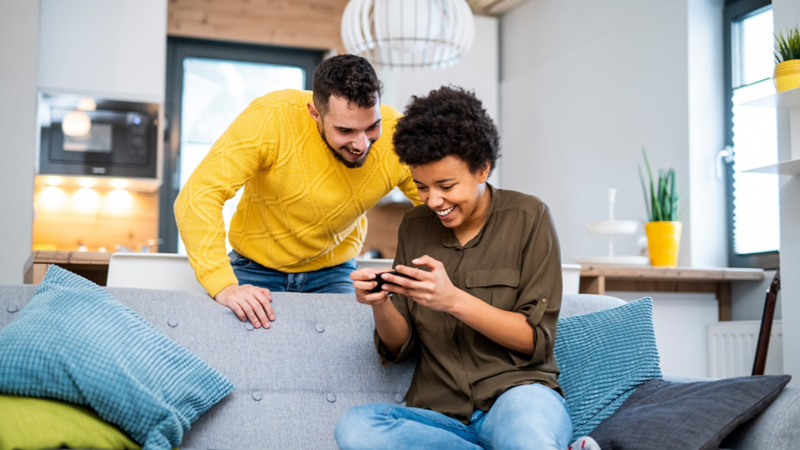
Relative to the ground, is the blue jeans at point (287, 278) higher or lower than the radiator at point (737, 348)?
higher

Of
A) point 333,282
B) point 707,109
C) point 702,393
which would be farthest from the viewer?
point 707,109

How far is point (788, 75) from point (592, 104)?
2.09 m

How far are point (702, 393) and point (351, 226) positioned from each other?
1053 mm

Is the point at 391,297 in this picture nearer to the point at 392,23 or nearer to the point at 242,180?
the point at 242,180

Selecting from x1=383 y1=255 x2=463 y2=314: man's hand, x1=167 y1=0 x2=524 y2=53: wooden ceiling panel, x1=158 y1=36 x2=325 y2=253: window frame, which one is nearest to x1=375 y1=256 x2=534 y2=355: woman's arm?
x1=383 y1=255 x2=463 y2=314: man's hand

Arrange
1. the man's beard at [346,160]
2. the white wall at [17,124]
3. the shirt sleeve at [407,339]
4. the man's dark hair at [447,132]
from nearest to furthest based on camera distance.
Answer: the man's dark hair at [447,132] → the shirt sleeve at [407,339] → the man's beard at [346,160] → the white wall at [17,124]

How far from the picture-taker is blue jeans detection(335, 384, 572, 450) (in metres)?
1.34

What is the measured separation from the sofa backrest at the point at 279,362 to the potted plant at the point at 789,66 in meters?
1.61

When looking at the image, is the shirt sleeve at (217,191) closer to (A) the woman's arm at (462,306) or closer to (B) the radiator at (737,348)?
(A) the woman's arm at (462,306)

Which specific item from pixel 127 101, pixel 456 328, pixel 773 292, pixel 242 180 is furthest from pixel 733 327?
pixel 127 101

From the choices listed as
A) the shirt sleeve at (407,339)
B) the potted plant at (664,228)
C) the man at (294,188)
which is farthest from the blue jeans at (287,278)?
the potted plant at (664,228)

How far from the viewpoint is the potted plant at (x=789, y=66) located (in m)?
2.47

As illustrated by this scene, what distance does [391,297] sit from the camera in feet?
5.63

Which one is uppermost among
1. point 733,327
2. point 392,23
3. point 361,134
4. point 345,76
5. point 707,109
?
point 392,23
